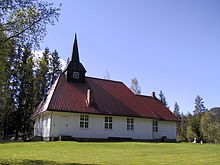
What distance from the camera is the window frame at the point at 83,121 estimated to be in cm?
2647

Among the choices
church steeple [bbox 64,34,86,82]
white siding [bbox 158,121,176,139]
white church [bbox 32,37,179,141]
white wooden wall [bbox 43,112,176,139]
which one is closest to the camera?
white wooden wall [bbox 43,112,176,139]

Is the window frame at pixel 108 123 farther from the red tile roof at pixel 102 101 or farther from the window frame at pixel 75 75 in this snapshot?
the window frame at pixel 75 75

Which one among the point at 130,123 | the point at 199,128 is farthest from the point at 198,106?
the point at 130,123

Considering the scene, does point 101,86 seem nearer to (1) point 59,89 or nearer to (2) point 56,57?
(1) point 59,89

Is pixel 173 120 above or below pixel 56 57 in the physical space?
below

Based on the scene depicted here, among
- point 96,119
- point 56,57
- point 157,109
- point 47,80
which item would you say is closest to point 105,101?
point 96,119

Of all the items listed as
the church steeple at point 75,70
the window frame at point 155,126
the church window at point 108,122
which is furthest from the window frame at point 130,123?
the church steeple at point 75,70

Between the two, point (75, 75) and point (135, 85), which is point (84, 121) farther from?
point (135, 85)

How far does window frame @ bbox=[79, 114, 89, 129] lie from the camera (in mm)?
26469

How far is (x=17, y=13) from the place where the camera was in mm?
12336

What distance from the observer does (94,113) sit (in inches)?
1041

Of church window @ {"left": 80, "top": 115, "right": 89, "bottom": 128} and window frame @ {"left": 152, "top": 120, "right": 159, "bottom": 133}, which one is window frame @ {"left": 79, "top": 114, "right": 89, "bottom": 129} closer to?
church window @ {"left": 80, "top": 115, "right": 89, "bottom": 128}

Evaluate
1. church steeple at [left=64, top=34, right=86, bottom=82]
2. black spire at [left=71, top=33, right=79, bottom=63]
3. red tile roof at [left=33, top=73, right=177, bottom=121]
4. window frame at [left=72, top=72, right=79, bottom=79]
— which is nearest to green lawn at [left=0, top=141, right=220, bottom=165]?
red tile roof at [left=33, top=73, right=177, bottom=121]

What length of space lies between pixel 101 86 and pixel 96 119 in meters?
6.17
